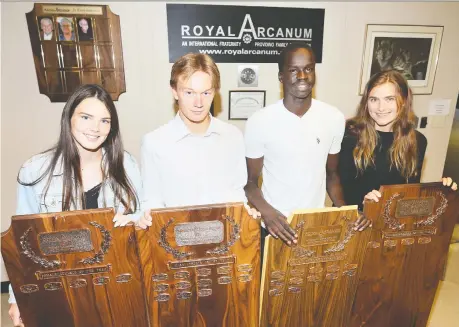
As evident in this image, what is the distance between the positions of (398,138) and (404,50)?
1.38 metres

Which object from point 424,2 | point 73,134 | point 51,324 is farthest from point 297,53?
point 424,2

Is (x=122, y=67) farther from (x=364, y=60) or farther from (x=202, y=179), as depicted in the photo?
(x=364, y=60)

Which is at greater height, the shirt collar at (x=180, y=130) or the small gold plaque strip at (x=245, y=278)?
the shirt collar at (x=180, y=130)

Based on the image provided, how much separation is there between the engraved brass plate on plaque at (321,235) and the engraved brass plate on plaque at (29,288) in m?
1.02

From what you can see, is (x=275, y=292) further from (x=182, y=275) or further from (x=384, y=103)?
(x=384, y=103)

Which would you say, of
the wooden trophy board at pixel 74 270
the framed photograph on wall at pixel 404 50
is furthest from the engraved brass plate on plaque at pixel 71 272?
the framed photograph on wall at pixel 404 50

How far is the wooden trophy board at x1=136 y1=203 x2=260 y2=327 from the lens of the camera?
1134 mm

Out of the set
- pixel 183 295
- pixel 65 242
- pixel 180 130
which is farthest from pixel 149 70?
pixel 183 295

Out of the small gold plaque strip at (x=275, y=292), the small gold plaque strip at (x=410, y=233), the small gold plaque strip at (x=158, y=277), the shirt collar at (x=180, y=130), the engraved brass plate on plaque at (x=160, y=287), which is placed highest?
the shirt collar at (x=180, y=130)

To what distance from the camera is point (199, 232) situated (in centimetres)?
115

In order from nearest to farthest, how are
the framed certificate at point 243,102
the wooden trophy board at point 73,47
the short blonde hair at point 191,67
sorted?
1. the short blonde hair at point 191,67
2. the wooden trophy board at point 73,47
3. the framed certificate at point 243,102

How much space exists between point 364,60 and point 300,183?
1.52 m

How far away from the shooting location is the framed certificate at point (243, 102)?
7.88ft

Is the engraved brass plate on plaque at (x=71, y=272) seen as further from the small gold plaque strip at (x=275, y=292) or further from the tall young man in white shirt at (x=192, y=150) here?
the small gold plaque strip at (x=275, y=292)
